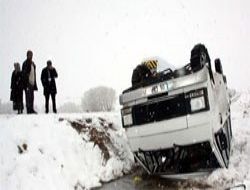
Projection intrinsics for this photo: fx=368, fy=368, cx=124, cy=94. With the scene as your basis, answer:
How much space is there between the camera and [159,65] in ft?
28.6

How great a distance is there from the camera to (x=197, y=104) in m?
6.55

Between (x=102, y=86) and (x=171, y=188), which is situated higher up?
(x=102, y=86)

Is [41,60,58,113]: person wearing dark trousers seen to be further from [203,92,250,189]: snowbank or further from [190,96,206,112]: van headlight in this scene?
[190,96,206,112]: van headlight

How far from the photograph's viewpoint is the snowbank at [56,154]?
7.11 metres

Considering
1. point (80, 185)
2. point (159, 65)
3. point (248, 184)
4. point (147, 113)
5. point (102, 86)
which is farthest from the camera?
point (102, 86)

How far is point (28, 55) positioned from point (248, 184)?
8.40m

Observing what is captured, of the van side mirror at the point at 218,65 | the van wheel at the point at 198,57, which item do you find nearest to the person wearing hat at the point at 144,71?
the van wheel at the point at 198,57

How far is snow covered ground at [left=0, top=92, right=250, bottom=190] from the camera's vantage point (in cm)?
698

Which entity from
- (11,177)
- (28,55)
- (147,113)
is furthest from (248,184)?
(28,55)

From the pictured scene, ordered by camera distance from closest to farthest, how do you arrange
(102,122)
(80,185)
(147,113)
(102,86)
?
1. (147,113)
2. (80,185)
3. (102,122)
4. (102,86)

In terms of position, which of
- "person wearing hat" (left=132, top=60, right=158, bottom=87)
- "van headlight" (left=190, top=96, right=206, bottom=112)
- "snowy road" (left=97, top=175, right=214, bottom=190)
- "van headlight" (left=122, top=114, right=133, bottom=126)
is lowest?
"snowy road" (left=97, top=175, right=214, bottom=190)

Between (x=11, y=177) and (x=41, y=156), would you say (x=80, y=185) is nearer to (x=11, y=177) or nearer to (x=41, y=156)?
(x=41, y=156)

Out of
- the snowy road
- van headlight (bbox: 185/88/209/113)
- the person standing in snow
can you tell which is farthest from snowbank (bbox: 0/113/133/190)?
van headlight (bbox: 185/88/209/113)

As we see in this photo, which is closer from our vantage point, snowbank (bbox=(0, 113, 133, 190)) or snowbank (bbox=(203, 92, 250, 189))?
snowbank (bbox=(203, 92, 250, 189))
